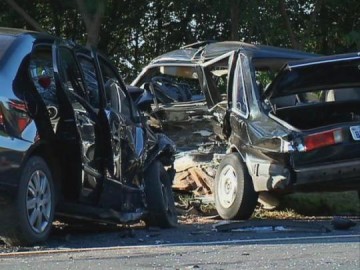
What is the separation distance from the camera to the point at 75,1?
56.6 feet

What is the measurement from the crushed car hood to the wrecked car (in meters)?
0.01

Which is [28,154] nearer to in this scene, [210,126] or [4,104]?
[4,104]

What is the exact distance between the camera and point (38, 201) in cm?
698

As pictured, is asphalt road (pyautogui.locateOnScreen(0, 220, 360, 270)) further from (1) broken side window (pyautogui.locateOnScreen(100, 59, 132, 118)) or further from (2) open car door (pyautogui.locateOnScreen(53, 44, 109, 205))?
(1) broken side window (pyautogui.locateOnScreen(100, 59, 132, 118))

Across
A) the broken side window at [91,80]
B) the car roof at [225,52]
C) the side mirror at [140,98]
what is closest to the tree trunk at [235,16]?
the car roof at [225,52]

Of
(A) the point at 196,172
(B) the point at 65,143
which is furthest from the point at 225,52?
(B) the point at 65,143

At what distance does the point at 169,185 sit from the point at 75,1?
8346 millimetres

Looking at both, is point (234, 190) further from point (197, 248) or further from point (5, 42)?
point (5, 42)

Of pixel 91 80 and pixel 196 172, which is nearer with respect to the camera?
pixel 91 80

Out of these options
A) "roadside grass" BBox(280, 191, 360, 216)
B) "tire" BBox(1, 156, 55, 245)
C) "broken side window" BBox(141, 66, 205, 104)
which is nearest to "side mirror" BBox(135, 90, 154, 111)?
"broken side window" BBox(141, 66, 205, 104)

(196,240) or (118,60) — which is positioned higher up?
(118,60)

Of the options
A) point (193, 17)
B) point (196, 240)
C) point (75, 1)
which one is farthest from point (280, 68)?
point (193, 17)

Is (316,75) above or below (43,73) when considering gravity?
below

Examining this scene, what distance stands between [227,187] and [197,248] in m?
3.13
